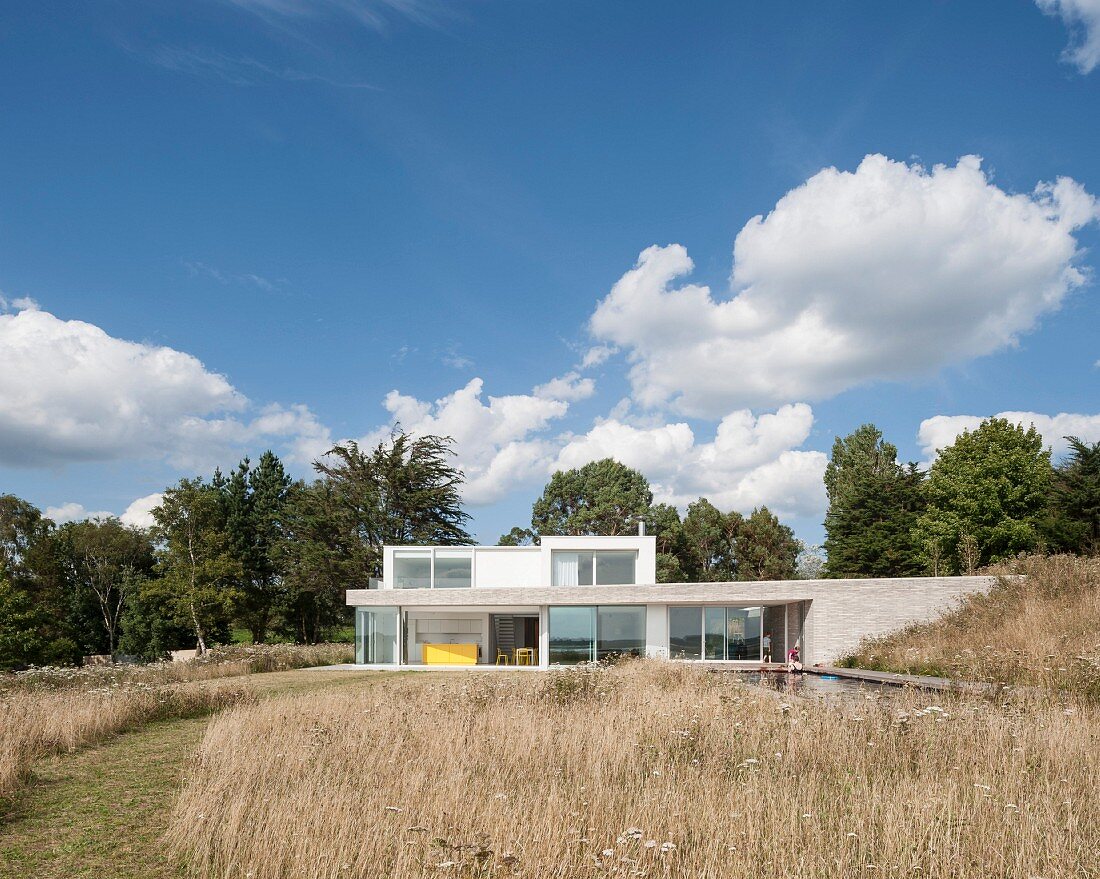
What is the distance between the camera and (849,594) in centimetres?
2436

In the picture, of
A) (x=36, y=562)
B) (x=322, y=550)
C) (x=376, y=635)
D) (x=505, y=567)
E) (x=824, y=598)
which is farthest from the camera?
(x=36, y=562)

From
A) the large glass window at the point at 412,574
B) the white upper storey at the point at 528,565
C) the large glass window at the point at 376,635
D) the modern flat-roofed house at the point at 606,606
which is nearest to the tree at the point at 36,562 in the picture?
the large glass window at the point at 376,635

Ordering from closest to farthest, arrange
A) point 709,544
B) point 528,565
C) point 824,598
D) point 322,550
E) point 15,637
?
point 824,598 → point 528,565 → point 15,637 → point 322,550 → point 709,544

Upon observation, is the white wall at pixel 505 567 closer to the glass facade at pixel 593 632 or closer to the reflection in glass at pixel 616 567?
the glass facade at pixel 593 632

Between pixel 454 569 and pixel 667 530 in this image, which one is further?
pixel 667 530

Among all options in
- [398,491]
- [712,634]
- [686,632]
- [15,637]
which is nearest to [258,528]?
[398,491]

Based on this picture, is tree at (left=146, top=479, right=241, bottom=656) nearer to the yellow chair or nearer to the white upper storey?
the white upper storey

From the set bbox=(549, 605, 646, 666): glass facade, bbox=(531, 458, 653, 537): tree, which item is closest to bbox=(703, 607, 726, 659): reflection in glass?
bbox=(549, 605, 646, 666): glass facade

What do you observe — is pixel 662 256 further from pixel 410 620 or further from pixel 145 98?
pixel 410 620

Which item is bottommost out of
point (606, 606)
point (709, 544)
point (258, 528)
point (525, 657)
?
point (525, 657)

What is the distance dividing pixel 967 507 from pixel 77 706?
36.0 metres

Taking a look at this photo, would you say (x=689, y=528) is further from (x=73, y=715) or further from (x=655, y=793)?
(x=655, y=793)

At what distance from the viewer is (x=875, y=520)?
1713 inches

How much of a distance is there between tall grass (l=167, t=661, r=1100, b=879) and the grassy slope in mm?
343
